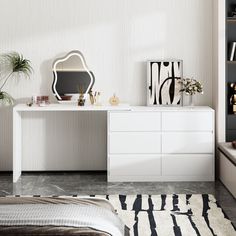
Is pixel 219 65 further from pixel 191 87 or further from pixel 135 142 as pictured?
pixel 135 142

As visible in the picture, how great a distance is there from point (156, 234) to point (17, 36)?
3023 millimetres

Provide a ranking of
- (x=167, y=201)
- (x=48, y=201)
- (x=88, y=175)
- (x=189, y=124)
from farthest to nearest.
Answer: (x=88, y=175) → (x=189, y=124) → (x=167, y=201) → (x=48, y=201)

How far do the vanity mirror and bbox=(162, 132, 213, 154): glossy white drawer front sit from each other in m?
1.06

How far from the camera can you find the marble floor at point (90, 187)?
17.1ft

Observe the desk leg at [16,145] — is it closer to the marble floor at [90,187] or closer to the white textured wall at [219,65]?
the marble floor at [90,187]

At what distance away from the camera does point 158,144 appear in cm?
565

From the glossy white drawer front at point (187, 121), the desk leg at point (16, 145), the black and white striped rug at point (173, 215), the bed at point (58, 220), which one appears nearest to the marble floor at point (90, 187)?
the desk leg at point (16, 145)

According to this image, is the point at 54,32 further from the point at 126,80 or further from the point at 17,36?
the point at 126,80

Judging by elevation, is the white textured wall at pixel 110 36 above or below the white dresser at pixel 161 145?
above

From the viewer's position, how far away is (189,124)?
564cm

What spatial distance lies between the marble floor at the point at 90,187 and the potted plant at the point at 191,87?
97cm

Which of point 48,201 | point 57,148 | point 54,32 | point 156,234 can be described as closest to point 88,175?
point 57,148

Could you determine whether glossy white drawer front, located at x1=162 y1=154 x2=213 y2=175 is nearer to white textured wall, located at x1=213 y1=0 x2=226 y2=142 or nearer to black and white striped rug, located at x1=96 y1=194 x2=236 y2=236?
white textured wall, located at x1=213 y1=0 x2=226 y2=142

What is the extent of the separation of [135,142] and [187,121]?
0.58m
